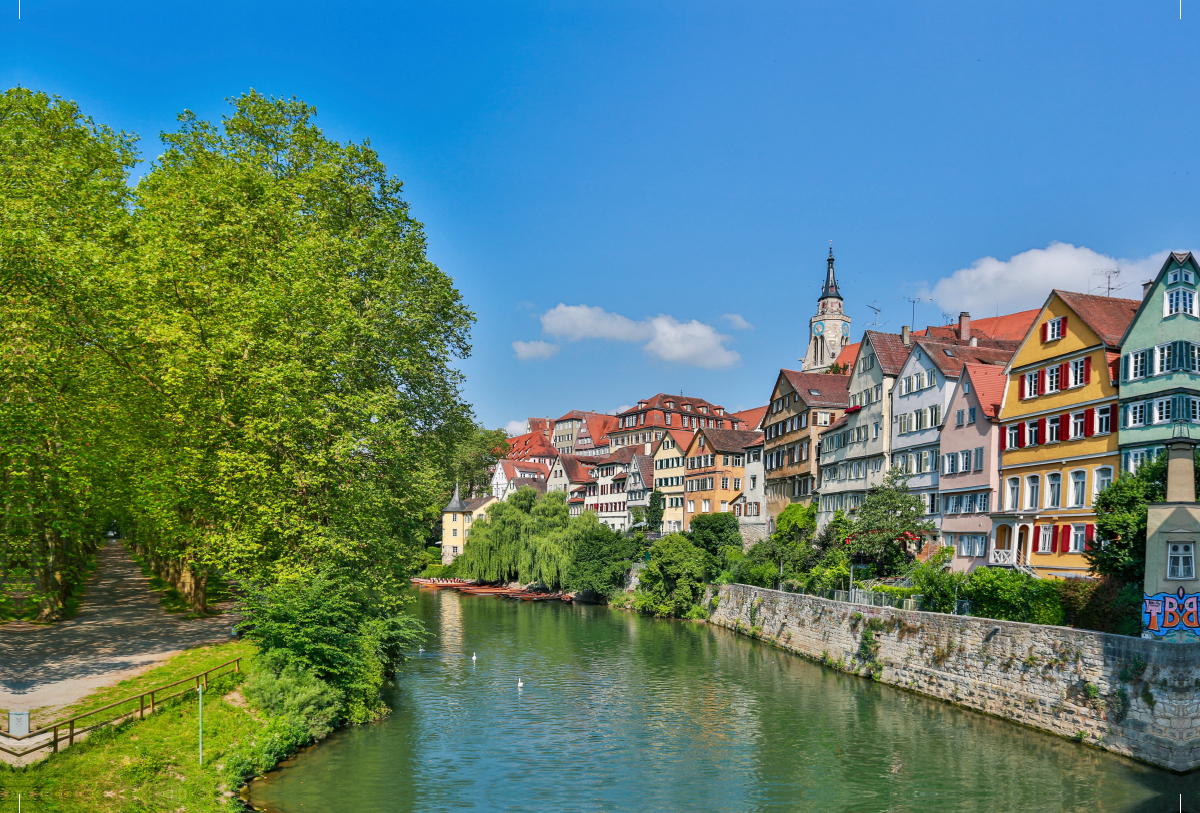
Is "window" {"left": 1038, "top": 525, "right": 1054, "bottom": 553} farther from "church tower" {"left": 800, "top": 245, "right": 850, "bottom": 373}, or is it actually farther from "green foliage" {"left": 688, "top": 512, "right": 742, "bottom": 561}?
"church tower" {"left": 800, "top": 245, "right": 850, "bottom": 373}

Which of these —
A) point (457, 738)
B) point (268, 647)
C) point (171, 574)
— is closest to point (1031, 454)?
point (457, 738)

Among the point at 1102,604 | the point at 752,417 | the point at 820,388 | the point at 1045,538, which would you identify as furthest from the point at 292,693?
the point at 752,417

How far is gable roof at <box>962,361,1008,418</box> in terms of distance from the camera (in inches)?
1649

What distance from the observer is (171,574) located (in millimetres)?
41156

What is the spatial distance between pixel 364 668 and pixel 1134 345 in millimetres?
30660

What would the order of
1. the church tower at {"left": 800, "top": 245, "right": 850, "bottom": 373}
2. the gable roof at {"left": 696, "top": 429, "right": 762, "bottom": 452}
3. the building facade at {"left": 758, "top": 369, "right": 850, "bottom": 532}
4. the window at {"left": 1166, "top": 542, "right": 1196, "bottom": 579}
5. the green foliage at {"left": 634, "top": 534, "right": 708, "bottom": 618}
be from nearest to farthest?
the window at {"left": 1166, "top": 542, "right": 1196, "bottom": 579}
the green foliage at {"left": 634, "top": 534, "right": 708, "bottom": 618}
the building facade at {"left": 758, "top": 369, "right": 850, "bottom": 532}
the gable roof at {"left": 696, "top": 429, "right": 762, "bottom": 452}
the church tower at {"left": 800, "top": 245, "right": 850, "bottom": 373}

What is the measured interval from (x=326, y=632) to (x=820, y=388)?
45.9 m

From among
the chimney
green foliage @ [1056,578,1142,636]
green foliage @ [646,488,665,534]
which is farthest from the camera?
green foliage @ [646,488,665,534]

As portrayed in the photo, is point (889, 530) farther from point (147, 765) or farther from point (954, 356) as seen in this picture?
point (147, 765)

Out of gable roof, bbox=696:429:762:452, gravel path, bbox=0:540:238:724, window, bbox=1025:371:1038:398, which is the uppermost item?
window, bbox=1025:371:1038:398

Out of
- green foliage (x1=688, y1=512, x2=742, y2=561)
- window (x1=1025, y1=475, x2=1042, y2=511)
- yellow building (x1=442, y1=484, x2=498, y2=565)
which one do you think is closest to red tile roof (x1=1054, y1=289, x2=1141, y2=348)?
window (x1=1025, y1=475, x2=1042, y2=511)

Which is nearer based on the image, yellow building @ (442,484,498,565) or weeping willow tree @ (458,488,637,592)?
weeping willow tree @ (458,488,637,592)

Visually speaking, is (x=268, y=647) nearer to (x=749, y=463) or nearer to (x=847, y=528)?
(x=847, y=528)

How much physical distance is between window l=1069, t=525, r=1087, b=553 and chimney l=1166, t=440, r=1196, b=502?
29.8 feet
